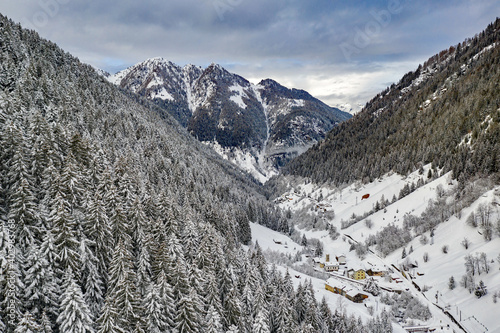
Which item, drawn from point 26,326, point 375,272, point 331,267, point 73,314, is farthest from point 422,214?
point 26,326

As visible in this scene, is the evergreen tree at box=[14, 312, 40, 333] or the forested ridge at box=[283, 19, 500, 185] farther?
the forested ridge at box=[283, 19, 500, 185]

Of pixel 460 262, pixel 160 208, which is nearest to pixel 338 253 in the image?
pixel 460 262

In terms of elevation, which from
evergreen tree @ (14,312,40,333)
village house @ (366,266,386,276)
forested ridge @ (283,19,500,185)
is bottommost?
evergreen tree @ (14,312,40,333)

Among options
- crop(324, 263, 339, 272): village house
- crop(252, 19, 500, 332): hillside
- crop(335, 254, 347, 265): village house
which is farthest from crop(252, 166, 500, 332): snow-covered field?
crop(324, 263, 339, 272): village house

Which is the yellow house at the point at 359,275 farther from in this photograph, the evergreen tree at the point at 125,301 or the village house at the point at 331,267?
the evergreen tree at the point at 125,301

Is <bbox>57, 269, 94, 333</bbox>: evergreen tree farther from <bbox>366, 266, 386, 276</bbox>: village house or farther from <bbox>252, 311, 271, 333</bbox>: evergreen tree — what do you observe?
<bbox>366, 266, 386, 276</bbox>: village house

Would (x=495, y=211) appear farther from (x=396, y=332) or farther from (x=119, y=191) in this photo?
(x=119, y=191)
